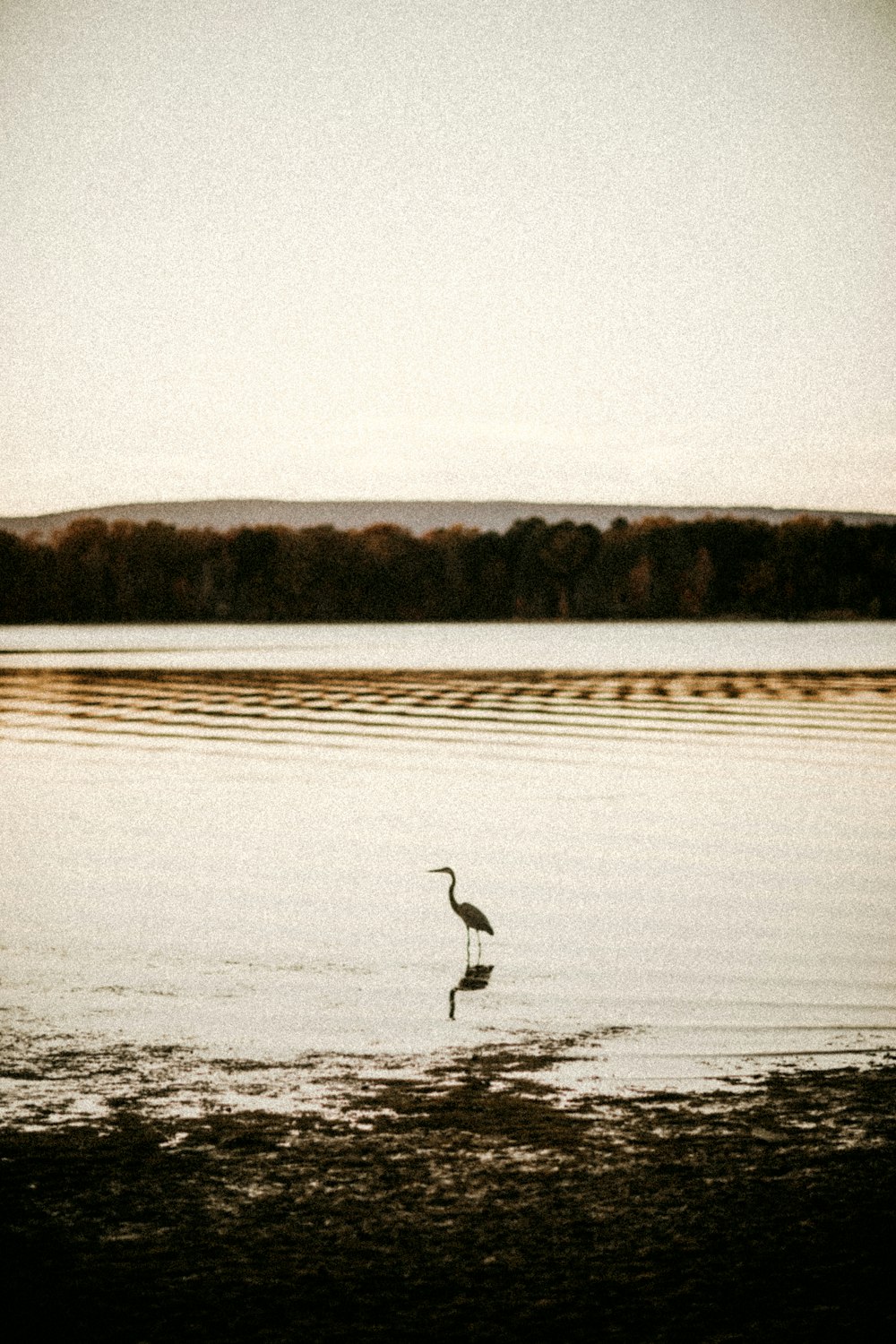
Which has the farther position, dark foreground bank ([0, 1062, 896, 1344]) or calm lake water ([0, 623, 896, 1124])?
calm lake water ([0, 623, 896, 1124])

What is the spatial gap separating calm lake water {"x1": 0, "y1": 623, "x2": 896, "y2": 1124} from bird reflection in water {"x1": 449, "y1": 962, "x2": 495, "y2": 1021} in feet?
0.15

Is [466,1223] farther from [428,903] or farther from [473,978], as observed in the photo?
[428,903]

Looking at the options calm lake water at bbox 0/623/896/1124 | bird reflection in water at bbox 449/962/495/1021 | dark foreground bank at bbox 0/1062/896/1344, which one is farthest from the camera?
bird reflection in water at bbox 449/962/495/1021

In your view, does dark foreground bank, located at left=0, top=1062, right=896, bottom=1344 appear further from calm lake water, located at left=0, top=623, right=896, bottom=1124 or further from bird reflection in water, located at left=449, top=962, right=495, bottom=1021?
bird reflection in water, located at left=449, top=962, right=495, bottom=1021

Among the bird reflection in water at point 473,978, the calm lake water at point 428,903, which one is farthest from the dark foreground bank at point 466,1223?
the bird reflection in water at point 473,978

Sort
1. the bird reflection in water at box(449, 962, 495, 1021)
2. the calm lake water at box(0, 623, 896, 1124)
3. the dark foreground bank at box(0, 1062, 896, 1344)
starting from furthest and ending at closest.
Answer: the bird reflection in water at box(449, 962, 495, 1021) < the calm lake water at box(0, 623, 896, 1124) < the dark foreground bank at box(0, 1062, 896, 1344)

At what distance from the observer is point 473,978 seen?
39.9 ft

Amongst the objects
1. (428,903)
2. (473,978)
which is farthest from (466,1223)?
(428,903)

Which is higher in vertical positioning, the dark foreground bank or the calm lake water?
the dark foreground bank

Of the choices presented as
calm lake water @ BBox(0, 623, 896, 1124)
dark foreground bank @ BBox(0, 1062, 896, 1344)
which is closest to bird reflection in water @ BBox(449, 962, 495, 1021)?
calm lake water @ BBox(0, 623, 896, 1124)

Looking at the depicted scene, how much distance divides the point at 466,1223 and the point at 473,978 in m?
5.65

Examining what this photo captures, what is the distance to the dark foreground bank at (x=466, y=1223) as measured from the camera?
222 inches

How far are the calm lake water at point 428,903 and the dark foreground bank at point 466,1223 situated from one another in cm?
78

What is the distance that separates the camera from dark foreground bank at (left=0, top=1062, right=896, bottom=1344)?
564 centimetres
